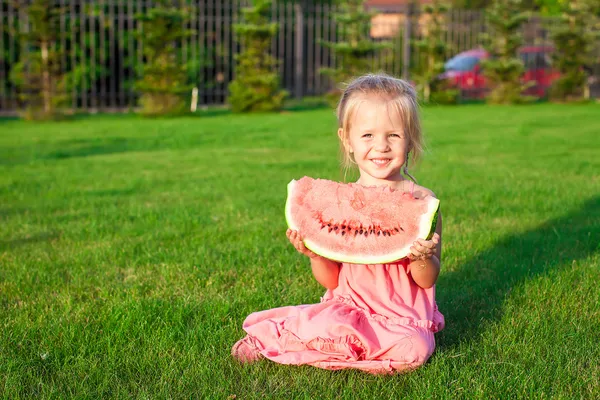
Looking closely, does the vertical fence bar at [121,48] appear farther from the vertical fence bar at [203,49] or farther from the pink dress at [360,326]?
the pink dress at [360,326]

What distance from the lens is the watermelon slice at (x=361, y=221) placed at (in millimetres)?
2998

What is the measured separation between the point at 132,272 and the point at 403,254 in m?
2.00

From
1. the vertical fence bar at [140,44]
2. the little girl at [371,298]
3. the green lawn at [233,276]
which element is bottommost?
the green lawn at [233,276]

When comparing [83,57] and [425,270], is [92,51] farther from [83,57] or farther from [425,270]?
[425,270]

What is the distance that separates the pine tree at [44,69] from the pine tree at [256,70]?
4.13m

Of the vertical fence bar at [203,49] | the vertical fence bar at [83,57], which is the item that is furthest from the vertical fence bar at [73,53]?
the vertical fence bar at [203,49]

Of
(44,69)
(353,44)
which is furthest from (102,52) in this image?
(353,44)

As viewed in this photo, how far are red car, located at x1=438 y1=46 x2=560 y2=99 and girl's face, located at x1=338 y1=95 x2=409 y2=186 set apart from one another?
19049mm

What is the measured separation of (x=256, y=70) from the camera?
18.3m

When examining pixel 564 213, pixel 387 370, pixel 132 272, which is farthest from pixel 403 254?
pixel 564 213

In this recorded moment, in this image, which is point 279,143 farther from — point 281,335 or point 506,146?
point 281,335

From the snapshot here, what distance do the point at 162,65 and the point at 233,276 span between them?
13.7 metres

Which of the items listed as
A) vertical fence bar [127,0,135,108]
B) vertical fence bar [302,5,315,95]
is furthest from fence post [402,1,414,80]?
vertical fence bar [127,0,135,108]

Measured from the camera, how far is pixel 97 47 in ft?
62.6
